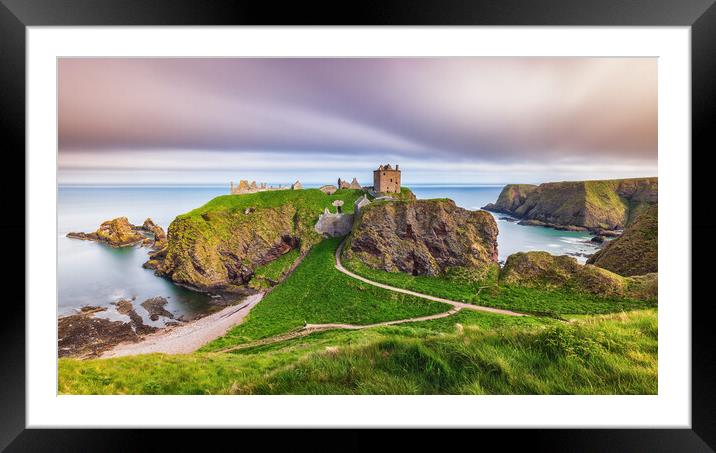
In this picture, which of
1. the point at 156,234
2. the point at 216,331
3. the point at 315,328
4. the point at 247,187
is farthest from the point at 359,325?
the point at 247,187

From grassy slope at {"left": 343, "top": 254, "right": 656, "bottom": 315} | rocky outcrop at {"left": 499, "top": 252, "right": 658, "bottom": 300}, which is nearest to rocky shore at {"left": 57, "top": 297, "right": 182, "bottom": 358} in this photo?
grassy slope at {"left": 343, "top": 254, "right": 656, "bottom": 315}

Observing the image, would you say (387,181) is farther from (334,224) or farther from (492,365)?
(492,365)

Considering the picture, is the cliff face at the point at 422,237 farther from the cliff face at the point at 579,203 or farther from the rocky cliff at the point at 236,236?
the cliff face at the point at 579,203

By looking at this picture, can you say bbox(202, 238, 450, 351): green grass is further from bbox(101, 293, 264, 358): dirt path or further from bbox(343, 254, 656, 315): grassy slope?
bbox(343, 254, 656, 315): grassy slope
